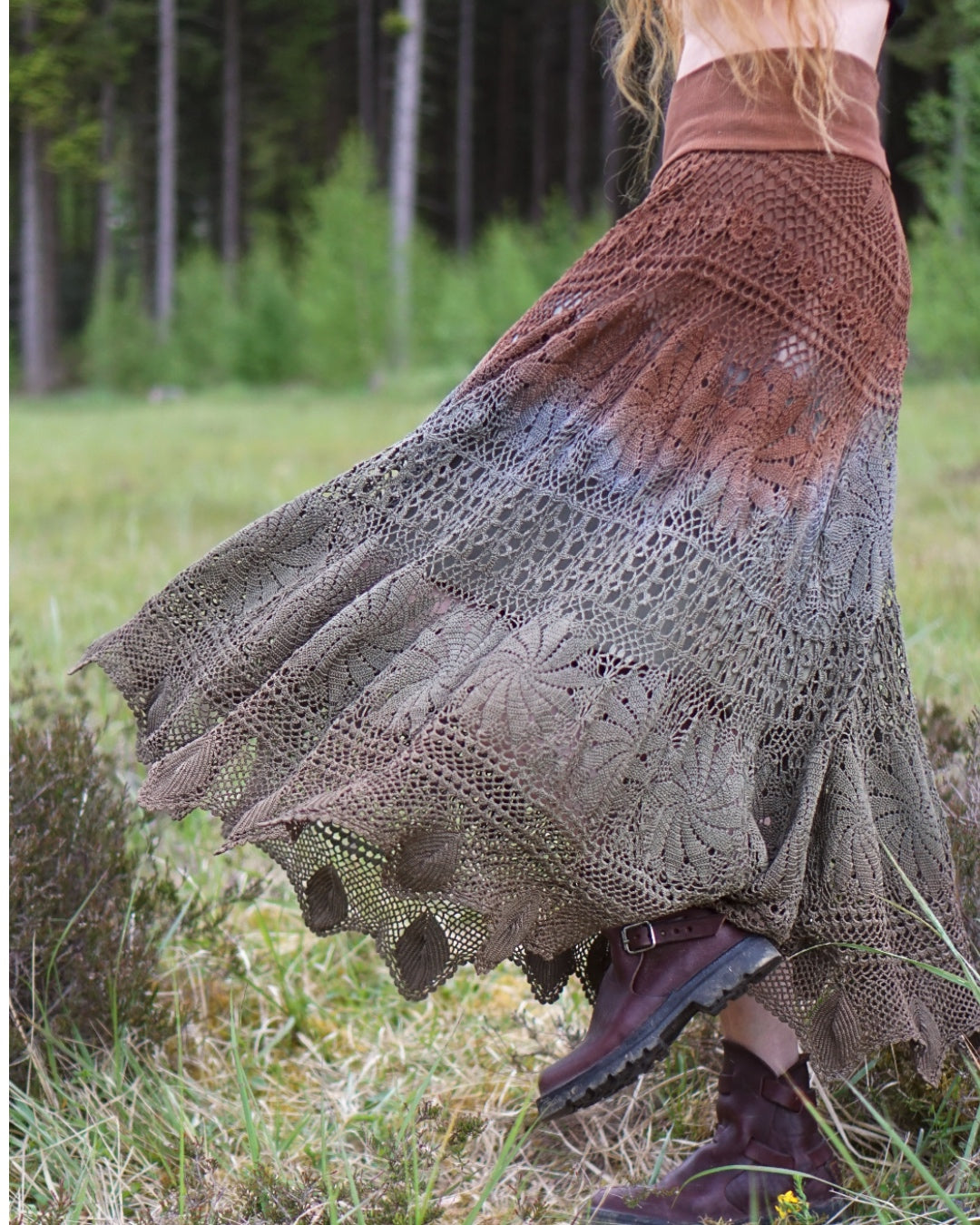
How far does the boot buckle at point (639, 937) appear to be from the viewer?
1.27 metres

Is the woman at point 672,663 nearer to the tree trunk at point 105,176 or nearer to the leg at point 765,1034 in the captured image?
the leg at point 765,1034

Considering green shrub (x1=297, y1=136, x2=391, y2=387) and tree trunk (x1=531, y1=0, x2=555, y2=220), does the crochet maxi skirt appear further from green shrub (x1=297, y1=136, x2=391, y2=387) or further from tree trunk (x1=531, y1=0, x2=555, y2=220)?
tree trunk (x1=531, y1=0, x2=555, y2=220)

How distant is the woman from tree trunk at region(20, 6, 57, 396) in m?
19.9

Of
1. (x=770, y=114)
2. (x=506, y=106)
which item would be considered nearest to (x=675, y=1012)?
(x=770, y=114)

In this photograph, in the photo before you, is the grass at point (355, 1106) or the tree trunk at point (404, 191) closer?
the grass at point (355, 1106)

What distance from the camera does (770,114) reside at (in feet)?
4.25

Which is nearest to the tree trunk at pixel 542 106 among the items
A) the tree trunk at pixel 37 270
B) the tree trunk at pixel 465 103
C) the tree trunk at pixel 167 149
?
the tree trunk at pixel 465 103

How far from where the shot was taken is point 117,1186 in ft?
5.07

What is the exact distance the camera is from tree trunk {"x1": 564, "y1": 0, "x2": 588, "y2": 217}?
20.5 metres

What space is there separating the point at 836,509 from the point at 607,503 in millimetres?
252

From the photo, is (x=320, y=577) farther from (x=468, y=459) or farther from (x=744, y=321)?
(x=744, y=321)

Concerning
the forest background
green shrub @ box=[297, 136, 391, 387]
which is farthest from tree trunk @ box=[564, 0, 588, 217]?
green shrub @ box=[297, 136, 391, 387]

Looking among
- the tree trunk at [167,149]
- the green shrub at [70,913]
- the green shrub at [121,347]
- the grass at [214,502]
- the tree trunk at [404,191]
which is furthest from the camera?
the tree trunk at [167,149]

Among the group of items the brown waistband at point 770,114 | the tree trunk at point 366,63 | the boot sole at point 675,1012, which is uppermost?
the tree trunk at point 366,63
